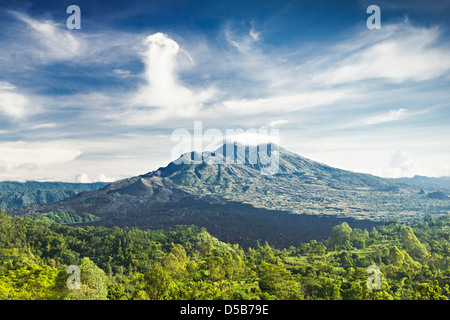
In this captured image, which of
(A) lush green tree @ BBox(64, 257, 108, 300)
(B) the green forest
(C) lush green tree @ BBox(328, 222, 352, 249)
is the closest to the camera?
(A) lush green tree @ BBox(64, 257, 108, 300)

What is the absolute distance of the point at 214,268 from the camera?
40344 mm

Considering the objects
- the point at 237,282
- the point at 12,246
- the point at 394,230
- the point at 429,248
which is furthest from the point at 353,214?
the point at 12,246

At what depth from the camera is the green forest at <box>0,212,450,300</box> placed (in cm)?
2833

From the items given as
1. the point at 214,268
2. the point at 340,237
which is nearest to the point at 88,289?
the point at 214,268

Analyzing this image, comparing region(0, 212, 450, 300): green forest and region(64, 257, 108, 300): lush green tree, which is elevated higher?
region(64, 257, 108, 300): lush green tree

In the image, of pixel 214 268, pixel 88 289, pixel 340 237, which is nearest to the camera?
pixel 88 289

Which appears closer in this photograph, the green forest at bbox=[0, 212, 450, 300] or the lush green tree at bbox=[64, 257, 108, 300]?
the lush green tree at bbox=[64, 257, 108, 300]

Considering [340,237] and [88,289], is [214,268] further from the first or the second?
[340,237]

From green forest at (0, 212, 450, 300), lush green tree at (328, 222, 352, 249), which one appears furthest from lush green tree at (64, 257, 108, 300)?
lush green tree at (328, 222, 352, 249)

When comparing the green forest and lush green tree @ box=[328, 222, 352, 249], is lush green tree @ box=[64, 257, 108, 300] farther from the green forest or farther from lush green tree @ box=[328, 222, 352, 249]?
lush green tree @ box=[328, 222, 352, 249]

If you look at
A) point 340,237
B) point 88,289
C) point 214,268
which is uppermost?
point 88,289

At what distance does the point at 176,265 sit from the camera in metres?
53.1
